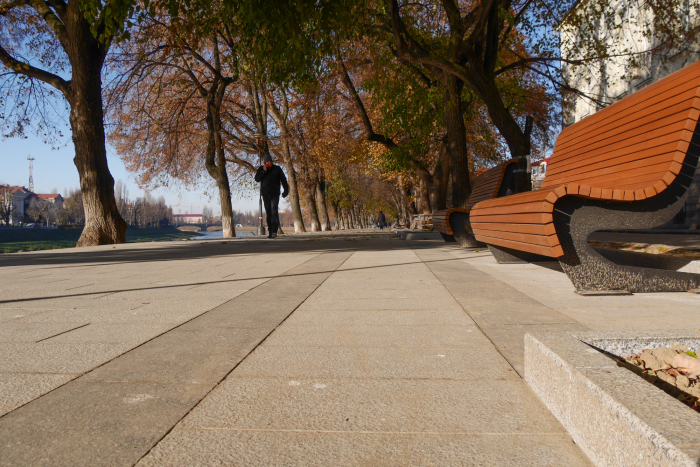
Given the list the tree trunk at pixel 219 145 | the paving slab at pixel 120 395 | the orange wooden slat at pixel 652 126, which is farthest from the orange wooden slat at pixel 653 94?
the tree trunk at pixel 219 145

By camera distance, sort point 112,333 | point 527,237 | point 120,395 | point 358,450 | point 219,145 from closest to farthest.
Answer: point 358,450
point 120,395
point 112,333
point 527,237
point 219,145

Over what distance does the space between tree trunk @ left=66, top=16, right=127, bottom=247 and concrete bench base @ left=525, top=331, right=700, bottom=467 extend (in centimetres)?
1389

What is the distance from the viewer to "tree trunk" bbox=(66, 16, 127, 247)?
13.3 metres

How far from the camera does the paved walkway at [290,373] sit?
1.56 m

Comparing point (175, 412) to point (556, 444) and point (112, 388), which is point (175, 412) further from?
point (556, 444)

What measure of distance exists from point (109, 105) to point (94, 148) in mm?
5225

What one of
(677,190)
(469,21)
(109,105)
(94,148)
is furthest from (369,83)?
(677,190)

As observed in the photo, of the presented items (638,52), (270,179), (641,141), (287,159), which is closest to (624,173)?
(641,141)

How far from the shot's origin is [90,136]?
531 inches

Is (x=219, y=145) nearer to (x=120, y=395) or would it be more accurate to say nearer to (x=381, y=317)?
(x=381, y=317)

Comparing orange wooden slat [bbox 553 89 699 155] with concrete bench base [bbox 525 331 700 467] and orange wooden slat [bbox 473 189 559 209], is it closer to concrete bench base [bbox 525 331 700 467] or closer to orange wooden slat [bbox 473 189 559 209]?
orange wooden slat [bbox 473 189 559 209]

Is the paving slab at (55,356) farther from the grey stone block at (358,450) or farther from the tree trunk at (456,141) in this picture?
the tree trunk at (456,141)

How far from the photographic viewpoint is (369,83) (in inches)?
627

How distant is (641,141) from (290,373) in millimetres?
3225
